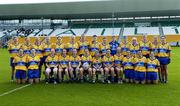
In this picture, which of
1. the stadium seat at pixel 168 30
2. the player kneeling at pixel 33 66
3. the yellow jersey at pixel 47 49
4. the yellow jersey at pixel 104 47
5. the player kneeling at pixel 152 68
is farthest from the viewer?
the stadium seat at pixel 168 30

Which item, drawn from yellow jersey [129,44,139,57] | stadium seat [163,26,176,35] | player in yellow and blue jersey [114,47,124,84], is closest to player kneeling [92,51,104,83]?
player in yellow and blue jersey [114,47,124,84]

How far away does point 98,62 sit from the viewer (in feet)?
44.0

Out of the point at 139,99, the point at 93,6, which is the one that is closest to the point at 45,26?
the point at 93,6

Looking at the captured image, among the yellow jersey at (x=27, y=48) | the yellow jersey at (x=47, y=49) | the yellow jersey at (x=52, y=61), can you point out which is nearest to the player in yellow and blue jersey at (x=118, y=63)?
the yellow jersey at (x=52, y=61)

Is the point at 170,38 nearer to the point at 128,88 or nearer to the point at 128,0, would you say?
the point at 128,0

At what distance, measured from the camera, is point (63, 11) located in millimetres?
51562

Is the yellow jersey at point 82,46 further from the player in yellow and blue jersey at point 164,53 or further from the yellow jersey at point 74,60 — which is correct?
the player in yellow and blue jersey at point 164,53

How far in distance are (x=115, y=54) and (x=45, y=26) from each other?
44.0m

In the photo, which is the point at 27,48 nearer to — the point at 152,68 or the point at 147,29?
the point at 152,68

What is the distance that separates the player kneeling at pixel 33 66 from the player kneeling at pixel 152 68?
3.62 metres

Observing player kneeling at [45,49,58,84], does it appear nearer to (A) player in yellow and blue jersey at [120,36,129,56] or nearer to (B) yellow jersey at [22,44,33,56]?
(B) yellow jersey at [22,44,33,56]

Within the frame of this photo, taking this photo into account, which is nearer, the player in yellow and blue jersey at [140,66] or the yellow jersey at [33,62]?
the player in yellow and blue jersey at [140,66]

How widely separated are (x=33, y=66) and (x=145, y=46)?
3686 millimetres

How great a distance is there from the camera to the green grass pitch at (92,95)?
32.0 feet
